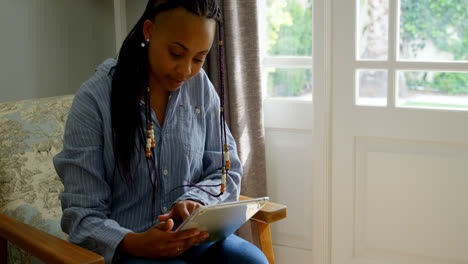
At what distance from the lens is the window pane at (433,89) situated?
1.84 m

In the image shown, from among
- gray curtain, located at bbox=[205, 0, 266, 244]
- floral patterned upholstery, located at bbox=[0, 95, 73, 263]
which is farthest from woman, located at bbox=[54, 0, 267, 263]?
gray curtain, located at bbox=[205, 0, 266, 244]

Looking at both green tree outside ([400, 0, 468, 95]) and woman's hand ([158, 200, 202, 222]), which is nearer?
woman's hand ([158, 200, 202, 222])

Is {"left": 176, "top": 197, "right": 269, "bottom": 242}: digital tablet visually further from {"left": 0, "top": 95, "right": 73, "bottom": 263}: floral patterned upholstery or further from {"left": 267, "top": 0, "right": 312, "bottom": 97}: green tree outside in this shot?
{"left": 267, "top": 0, "right": 312, "bottom": 97}: green tree outside

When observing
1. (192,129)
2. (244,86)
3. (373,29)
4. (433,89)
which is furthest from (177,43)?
(433,89)

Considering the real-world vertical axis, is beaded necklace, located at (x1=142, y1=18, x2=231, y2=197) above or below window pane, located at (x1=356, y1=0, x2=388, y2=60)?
below

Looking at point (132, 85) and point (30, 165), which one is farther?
point (30, 165)

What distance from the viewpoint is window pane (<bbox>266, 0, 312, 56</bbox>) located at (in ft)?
7.08

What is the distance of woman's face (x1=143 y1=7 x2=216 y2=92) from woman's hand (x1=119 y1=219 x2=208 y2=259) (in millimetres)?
369

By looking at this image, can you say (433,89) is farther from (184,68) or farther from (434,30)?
(184,68)

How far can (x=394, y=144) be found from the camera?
1.94m

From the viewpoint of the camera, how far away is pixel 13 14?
75.4 inches

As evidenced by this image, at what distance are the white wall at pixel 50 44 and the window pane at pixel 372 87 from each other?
109 cm

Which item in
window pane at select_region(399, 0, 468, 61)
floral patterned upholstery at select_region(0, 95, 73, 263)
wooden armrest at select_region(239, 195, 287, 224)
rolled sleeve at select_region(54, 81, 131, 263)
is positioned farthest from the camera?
window pane at select_region(399, 0, 468, 61)

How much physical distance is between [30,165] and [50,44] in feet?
2.07
